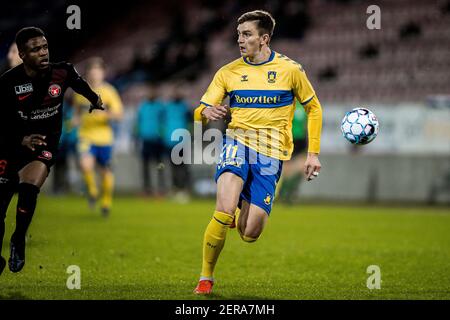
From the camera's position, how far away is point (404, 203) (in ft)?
56.1

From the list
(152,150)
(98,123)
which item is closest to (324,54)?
(152,150)

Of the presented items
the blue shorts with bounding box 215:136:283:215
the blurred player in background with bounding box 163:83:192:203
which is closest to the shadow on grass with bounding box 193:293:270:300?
the blue shorts with bounding box 215:136:283:215

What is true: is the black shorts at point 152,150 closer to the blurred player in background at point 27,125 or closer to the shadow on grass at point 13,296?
the blurred player in background at point 27,125

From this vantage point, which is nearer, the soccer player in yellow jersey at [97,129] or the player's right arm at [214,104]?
the player's right arm at [214,104]

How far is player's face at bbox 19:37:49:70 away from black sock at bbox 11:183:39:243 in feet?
3.21

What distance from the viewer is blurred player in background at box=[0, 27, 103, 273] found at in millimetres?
6305

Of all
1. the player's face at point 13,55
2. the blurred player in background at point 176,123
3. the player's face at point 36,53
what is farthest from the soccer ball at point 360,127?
the blurred player in background at point 176,123

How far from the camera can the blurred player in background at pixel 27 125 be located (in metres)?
6.30

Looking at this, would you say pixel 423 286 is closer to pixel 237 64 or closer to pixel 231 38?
pixel 237 64

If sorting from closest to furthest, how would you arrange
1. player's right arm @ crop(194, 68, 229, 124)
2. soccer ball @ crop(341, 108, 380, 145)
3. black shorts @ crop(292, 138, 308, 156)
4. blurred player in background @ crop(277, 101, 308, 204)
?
player's right arm @ crop(194, 68, 229, 124) → soccer ball @ crop(341, 108, 380, 145) → blurred player in background @ crop(277, 101, 308, 204) → black shorts @ crop(292, 138, 308, 156)

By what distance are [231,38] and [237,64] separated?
17840 millimetres

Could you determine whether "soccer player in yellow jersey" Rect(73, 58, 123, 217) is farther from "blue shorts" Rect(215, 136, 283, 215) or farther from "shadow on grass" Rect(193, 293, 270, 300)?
"shadow on grass" Rect(193, 293, 270, 300)
